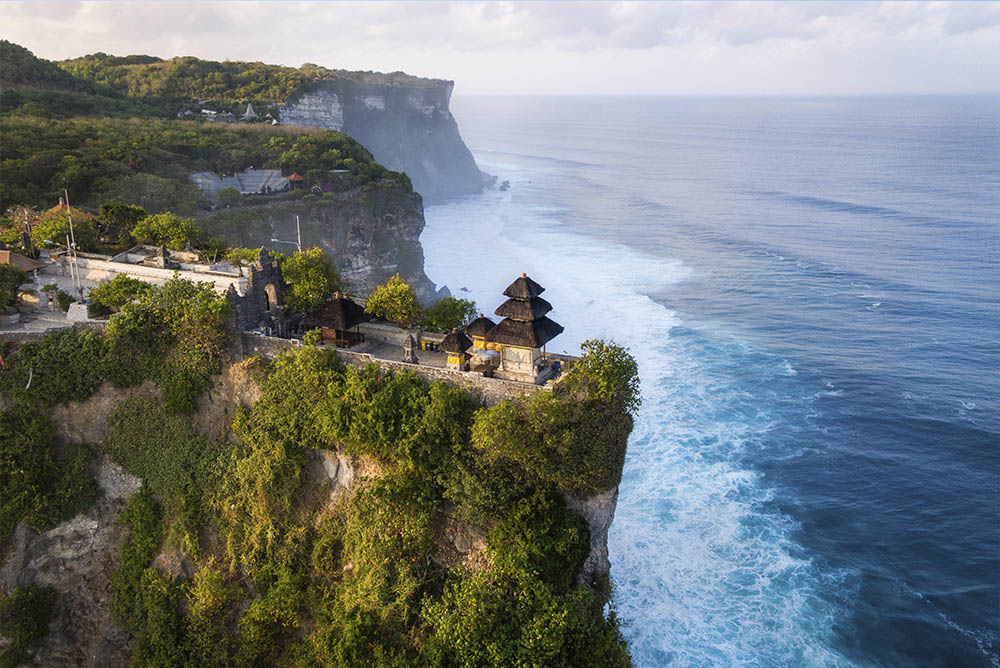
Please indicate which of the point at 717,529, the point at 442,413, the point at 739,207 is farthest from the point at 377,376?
the point at 739,207

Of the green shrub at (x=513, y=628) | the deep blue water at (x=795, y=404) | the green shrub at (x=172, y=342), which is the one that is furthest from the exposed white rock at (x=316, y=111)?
the green shrub at (x=513, y=628)

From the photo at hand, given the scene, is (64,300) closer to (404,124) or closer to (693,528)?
(693,528)

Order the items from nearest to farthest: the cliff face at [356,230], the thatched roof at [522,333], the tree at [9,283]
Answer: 1. the thatched roof at [522,333]
2. the tree at [9,283]
3. the cliff face at [356,230]

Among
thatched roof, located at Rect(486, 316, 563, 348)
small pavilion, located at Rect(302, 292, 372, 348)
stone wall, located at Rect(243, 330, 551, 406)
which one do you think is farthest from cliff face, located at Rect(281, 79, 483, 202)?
thatched roof, located at Rect(486, 316, 563, 348)

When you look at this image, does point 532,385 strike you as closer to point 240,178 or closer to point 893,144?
point 240,178

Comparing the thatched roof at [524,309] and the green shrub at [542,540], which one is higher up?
the thatched roof at [524,309]

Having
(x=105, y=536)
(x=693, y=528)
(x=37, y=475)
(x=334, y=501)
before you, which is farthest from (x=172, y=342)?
(x=693, y=528)

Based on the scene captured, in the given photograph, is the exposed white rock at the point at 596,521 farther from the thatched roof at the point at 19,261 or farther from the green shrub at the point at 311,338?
the thatched roof at the point at 19,261
